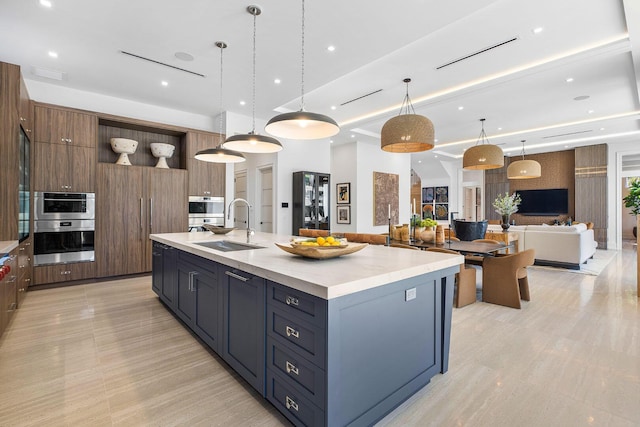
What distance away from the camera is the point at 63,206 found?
452 centimetres

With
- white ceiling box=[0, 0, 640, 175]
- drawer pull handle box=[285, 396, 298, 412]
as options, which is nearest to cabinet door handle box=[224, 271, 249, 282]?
drawer pull handle box=[285, 396, 298, 412]

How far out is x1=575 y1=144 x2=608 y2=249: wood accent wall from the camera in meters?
9.34

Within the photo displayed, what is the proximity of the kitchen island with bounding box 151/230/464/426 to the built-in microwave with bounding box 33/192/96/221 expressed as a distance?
3475mm

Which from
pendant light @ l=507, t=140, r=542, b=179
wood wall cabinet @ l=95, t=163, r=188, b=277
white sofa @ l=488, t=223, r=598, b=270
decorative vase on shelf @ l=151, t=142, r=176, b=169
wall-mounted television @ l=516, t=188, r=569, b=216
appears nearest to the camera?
wood wall cabinet @ l=95, t=163, r=188, b=277

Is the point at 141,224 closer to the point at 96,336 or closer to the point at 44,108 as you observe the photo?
the point at 44,108

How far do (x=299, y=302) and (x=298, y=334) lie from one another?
6.6 inches

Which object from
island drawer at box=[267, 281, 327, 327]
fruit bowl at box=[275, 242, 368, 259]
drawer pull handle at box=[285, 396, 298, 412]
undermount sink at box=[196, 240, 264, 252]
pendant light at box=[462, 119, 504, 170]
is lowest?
drawer pull handle at box=[285, 396, 298, 412]

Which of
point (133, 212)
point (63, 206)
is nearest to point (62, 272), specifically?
point (63, 206)

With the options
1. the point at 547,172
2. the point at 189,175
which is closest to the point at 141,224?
the point at 189,175

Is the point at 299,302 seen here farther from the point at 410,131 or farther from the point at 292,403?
the point at 410,131

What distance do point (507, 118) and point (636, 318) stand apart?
5109mm

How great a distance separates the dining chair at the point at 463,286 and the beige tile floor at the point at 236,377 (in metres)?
0.15

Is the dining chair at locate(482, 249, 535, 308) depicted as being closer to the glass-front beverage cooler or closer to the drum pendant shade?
the drum pendant shade

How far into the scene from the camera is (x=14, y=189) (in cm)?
346
